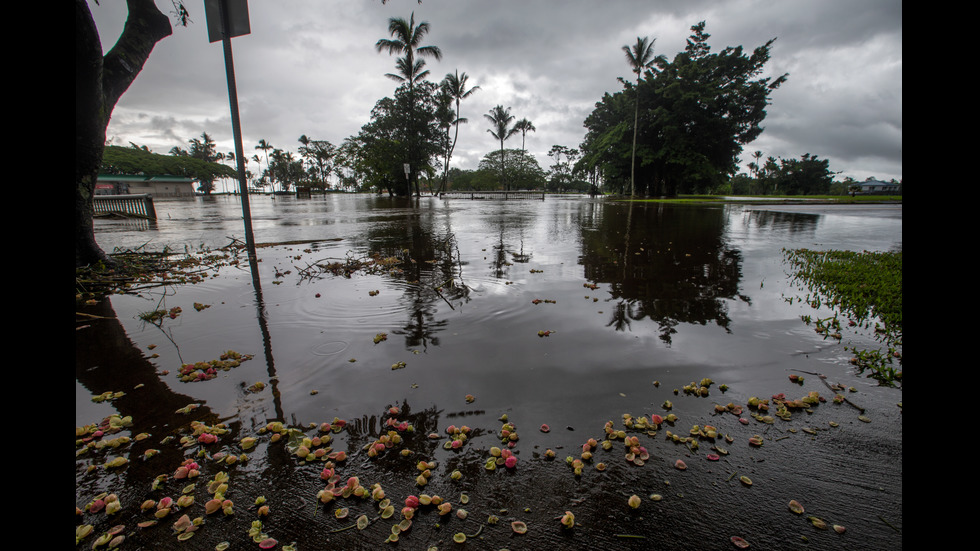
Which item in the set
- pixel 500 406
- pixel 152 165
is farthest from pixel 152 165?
pixel 500 406

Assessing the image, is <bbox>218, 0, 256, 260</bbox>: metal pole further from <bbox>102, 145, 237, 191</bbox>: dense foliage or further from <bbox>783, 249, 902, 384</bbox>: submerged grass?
<bbox>102, 145, 237, 191</bbox>: dense foliage

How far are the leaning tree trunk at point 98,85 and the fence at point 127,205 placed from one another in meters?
11.0

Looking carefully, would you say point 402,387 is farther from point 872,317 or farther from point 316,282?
point 872,317

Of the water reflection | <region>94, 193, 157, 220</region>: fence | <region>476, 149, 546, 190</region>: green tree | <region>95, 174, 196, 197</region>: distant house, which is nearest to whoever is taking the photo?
the water reflection

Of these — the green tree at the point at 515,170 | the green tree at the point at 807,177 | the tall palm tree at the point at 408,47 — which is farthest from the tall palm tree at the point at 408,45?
the green tree at the point at 807,177

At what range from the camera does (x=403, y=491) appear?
5.83ft

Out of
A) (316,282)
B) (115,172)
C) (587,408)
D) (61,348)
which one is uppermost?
(115,172)

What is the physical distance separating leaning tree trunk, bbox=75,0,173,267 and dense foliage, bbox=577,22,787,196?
1186 inches

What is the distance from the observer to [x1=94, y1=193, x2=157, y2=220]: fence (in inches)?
576

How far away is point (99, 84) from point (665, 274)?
308 inches

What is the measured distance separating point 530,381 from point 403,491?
114 cm

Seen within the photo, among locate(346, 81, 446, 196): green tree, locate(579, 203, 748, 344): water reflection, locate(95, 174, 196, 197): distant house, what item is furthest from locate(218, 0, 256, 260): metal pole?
locate(95, 174, 196, 197): distant house

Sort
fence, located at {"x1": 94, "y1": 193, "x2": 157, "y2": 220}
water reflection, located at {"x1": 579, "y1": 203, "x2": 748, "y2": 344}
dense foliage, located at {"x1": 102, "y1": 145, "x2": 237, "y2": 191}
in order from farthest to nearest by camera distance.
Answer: dense foliage, located at {"x1": 102, "y1": 145, "x2": 237, "y2": 191} < fence, located at {"x1": 94, "y1": 193, "x2": 157, "y2": 220} < water reflection, located at {"x1": 579, "y1": 203, "x2": 748, "y2": 344}
